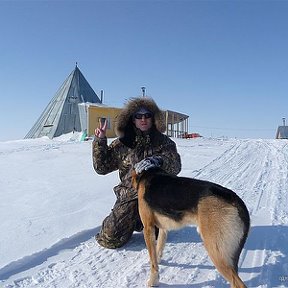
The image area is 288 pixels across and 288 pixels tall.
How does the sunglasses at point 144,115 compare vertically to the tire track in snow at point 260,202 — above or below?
above

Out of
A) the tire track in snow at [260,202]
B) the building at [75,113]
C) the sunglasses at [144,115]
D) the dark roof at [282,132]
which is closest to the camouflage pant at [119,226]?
the sunglasses at [144,115]

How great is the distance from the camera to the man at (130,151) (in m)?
3.88

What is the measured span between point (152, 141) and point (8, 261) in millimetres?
2017

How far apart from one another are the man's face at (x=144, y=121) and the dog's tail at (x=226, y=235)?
67.7 inches

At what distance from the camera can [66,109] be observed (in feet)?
81.5

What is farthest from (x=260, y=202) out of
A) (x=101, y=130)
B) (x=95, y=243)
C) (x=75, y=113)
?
(x=75, y=113)

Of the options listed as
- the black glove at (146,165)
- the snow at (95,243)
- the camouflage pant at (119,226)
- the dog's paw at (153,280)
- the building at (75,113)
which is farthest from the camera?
the building at (75,113)

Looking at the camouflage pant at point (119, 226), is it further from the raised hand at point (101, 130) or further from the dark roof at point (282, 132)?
the dark roof at point (282, 132)

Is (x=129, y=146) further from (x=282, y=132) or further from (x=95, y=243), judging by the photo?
(x=282, y=132)

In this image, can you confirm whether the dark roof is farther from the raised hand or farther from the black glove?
the black glove

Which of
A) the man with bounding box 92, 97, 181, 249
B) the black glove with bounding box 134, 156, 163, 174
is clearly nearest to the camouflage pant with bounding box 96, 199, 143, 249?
the man with bounding box 92, 97, 181, 249

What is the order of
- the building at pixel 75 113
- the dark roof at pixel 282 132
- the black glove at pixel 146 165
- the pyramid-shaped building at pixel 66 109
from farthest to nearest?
the dark roof at pixel 282 132, the pyramid-shaped building at pixel 66 109, the building at pixel 75 113, the black glove at pixel 146 165

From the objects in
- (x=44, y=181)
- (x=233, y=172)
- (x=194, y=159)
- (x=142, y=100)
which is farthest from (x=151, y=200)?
(x=194, y=159)

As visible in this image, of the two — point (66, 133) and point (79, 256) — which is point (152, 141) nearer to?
point (79, 256)
